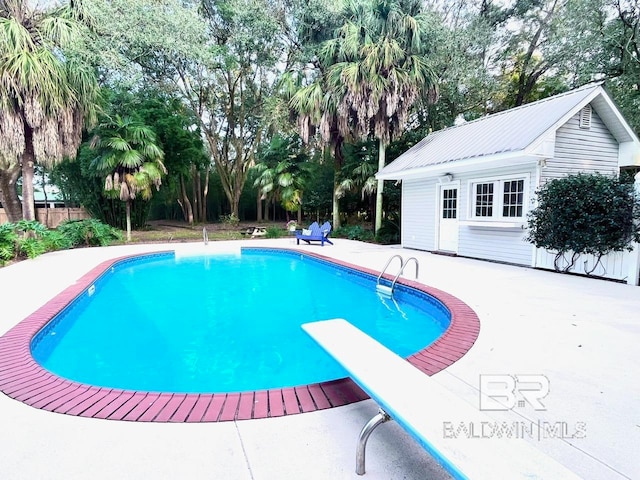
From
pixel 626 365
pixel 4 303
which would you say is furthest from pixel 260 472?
pixel 4 303

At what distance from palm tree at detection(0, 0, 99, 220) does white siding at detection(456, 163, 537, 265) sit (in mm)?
11286

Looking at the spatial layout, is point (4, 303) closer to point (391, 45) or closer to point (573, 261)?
point (573, 261)

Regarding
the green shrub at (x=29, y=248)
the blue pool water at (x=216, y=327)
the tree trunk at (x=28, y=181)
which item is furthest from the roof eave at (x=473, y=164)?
the tree trunk at (x=28, y=181)

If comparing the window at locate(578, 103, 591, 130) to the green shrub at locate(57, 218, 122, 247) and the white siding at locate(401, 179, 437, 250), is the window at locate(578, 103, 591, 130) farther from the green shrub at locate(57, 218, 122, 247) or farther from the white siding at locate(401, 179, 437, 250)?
the green shrub at locate(57, 218, 122, 247)

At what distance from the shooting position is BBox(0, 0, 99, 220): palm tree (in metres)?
9.11

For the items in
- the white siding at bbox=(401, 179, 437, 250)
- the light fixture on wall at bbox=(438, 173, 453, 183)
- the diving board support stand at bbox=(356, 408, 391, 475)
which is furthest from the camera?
the white siding at bbox=(401, 179, 437, 250)

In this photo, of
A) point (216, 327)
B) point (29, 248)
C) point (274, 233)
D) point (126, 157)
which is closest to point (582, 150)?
point (216, 327)

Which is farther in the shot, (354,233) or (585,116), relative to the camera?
(354,233)

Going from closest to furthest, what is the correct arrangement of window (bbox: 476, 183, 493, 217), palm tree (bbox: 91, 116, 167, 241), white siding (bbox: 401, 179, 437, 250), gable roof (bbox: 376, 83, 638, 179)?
gable roof (bbox: 376, 83, 638, 179) → window (bbox: 476, 183, 493, 217) → white siding (bbox: 401, 179, 437, 250) → palm tree (bbox: 91, 116, 167, 241)

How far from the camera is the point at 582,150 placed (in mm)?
7965

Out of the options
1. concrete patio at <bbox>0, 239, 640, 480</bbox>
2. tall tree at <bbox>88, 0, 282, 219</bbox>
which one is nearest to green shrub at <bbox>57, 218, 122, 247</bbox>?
tall tree at <bbox>88, 0, 282, 219</bbox>

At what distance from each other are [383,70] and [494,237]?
6.80 metres

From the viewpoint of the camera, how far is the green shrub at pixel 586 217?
227 inches

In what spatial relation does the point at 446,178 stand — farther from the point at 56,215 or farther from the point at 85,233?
the point at 56,215
